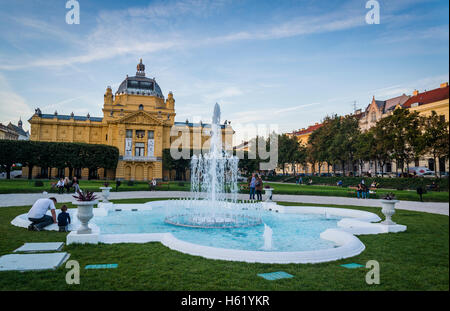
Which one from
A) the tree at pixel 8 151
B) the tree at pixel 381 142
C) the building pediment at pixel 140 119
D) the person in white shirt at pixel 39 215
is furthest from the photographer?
the building pediment at pixel 140 119

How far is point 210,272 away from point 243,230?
592 centimetres

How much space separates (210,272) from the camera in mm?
6105

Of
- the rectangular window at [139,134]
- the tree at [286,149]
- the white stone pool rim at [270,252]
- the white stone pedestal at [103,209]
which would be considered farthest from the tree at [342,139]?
the white stone pedestal at [103,209]

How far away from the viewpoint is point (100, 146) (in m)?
49.8

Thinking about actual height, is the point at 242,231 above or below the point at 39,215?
below

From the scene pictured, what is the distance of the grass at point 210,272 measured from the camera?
17.3 ft

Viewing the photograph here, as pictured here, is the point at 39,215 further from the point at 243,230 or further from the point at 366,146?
the point at 366,146

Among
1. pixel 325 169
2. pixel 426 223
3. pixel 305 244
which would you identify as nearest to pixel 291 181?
pixel 325 169

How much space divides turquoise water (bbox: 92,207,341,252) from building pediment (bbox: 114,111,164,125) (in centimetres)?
4491

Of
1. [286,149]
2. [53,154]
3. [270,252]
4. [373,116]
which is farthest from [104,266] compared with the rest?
[373,116]

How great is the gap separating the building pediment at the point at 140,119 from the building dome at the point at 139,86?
27.4 ft

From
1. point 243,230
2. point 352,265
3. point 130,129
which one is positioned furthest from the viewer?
point 130,129

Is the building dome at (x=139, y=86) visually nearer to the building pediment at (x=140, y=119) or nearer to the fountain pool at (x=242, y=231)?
the building pediment at (x=140, y=119)
